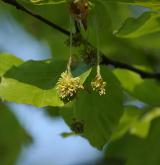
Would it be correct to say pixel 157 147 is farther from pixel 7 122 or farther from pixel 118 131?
pixel 7 122

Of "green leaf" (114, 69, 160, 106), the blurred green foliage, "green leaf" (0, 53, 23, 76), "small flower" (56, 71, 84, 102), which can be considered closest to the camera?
"small flower" (56, 71, 84, 102)

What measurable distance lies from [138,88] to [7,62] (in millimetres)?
667

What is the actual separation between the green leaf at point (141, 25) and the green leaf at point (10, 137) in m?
1.56

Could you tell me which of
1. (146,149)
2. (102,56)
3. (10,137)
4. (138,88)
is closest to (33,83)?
(102,56)

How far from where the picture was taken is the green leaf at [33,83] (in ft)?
5.66

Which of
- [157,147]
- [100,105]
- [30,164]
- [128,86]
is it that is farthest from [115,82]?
[30,164]

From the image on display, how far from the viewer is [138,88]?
7.95 feet

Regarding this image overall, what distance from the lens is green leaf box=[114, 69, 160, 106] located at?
7.90ft

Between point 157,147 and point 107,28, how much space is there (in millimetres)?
689

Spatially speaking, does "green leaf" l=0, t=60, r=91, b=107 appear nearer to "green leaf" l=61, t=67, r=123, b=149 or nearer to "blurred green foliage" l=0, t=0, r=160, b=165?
"blurred green foliage" l=0, t=0, r=160, b=165

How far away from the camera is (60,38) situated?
3045 mm

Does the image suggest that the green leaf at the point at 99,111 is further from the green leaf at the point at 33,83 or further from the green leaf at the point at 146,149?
the green leaf at the point at 146,149

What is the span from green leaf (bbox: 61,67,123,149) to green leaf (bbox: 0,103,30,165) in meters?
1.28

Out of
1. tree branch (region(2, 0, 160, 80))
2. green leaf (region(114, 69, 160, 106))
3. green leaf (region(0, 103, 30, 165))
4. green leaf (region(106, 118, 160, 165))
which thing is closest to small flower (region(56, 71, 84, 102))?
tree branch (region(2, 0, 160, 80))
